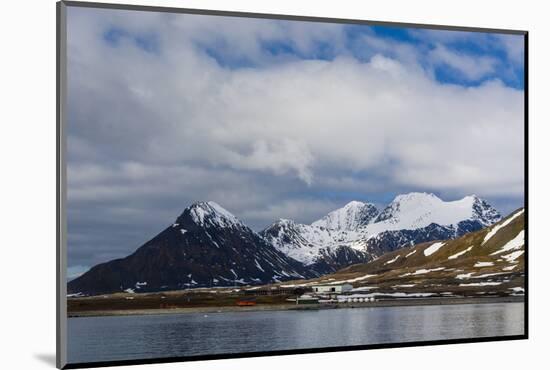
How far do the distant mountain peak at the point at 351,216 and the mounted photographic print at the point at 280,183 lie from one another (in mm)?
35

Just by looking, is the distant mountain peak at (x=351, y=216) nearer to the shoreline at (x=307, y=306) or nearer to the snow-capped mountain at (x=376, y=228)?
the snow-capped mountain at (x=376, y=228)

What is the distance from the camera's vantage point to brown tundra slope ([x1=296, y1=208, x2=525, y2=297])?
754 inches

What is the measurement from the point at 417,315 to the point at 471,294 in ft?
6.86

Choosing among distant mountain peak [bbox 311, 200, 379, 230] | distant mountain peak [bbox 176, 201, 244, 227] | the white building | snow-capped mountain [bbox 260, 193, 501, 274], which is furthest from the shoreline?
distant mountain peak [bbox 311, 200, 379, 230]

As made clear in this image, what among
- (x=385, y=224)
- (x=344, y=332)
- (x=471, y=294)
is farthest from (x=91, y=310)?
(x=471, y=294)

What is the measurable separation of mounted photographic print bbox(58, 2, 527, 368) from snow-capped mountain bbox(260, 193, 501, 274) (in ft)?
0.13

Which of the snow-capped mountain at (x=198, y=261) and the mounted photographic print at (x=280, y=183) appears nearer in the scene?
the mounted photographic print at (x=280, y=183)

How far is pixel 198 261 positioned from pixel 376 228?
337 cm

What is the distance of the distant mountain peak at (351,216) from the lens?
1802 centimetres

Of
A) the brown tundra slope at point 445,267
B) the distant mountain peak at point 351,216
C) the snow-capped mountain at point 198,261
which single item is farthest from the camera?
the brown tundra slope at point 445,267

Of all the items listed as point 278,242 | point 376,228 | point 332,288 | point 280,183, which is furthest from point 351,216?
point 332,288

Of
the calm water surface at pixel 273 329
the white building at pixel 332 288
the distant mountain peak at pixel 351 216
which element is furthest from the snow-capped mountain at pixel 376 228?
the calm water surface at pixel 273 329

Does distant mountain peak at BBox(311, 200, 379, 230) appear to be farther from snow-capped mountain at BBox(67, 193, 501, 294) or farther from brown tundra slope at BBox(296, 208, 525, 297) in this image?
brown tundra slope at BBox(296, 208, 525, 297)

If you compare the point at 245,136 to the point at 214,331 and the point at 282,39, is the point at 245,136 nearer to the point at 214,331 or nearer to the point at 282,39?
the point at 282,39
